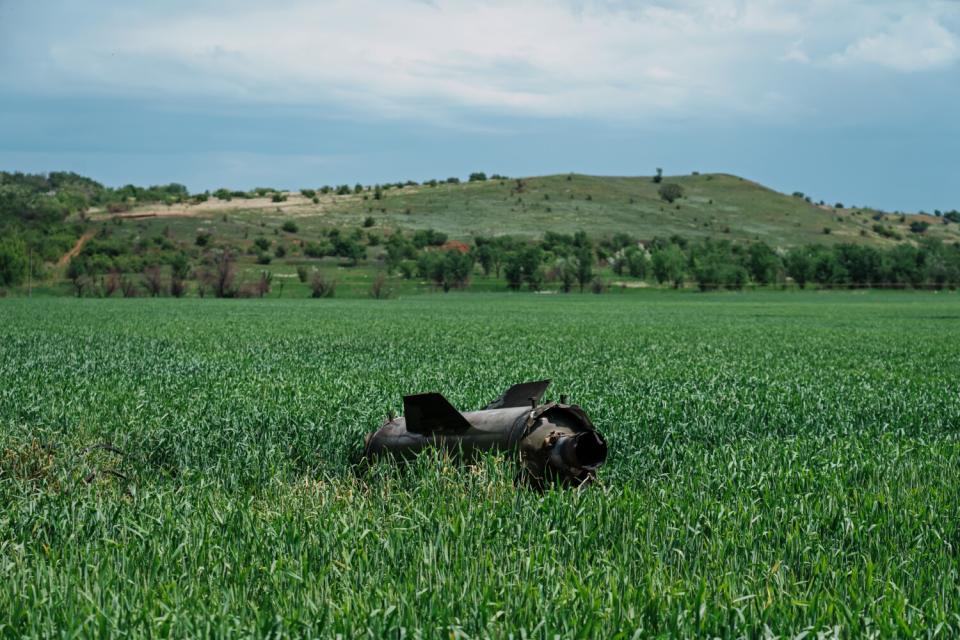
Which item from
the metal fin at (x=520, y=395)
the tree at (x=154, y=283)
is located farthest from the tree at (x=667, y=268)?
the metal fin at (x=520, y=395)

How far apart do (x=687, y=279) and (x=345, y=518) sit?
12695 cm

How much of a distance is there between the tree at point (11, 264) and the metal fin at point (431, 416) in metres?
98.2

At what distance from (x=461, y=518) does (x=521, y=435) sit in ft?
6.72

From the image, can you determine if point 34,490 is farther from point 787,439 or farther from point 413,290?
point 413,290

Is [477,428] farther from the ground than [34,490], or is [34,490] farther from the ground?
[477,428]

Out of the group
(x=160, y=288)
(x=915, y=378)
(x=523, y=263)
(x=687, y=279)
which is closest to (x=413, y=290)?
(x=523, y=263)

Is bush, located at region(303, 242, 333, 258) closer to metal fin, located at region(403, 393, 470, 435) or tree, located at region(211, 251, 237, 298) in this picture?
tree, located at region(211, 251, 237, 298)

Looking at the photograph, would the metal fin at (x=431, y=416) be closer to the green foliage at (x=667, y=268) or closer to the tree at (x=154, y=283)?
the tree at (x=154, y=283)

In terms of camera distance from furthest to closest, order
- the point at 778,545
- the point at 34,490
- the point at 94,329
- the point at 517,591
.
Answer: the point at 94,329 < the point at 34,490 < the point at 778,545 < the point at 517,591

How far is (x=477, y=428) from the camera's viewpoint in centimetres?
846

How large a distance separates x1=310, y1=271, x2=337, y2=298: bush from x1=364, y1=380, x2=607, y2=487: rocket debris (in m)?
88.9

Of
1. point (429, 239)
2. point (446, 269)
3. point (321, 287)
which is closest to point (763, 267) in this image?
point (446, 269)

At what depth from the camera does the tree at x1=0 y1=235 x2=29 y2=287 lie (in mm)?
94688

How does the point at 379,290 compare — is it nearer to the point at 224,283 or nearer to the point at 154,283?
the point at 224,283
